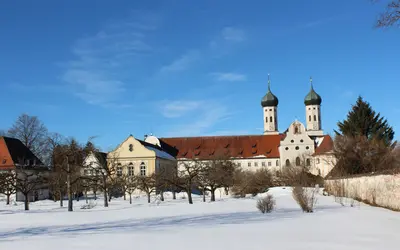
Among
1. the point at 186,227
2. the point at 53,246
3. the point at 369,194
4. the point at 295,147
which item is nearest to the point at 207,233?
the point at 186,227

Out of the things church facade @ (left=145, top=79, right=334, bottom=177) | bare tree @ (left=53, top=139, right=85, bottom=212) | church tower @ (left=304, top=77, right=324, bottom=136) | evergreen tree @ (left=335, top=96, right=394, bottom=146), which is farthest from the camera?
church tower @ (left=304, top=77, right=324, bottom=136)

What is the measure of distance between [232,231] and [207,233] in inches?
34.7

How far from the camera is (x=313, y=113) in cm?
9494

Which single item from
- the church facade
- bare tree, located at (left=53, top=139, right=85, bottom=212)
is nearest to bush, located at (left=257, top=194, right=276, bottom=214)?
bare tree, located at (left=53, top=139, right=85, bottom=212)

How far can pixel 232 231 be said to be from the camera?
1377cm

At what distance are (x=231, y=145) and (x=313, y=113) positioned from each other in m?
20.7

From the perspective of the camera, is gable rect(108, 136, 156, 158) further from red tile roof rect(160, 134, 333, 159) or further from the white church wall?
the white church wall

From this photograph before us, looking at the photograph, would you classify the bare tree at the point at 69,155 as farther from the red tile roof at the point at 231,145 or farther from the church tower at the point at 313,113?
the church tower at the point at 313,113

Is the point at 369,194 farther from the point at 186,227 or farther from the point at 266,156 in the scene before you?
the point at 266,156

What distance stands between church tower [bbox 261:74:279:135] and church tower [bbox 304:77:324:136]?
625 cm

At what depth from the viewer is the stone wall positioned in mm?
22938

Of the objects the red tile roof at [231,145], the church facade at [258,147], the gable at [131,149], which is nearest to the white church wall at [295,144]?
the church facade at [258,147]

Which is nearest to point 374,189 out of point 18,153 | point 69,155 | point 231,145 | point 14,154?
point 69,155

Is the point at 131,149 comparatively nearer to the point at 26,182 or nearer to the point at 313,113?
the point at 26,182
